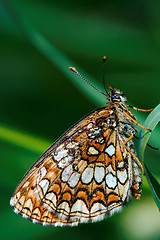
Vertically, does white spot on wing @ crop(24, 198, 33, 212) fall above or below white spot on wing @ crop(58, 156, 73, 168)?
below

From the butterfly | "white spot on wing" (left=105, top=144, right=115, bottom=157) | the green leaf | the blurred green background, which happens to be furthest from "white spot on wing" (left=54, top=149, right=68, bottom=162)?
the blurred green background

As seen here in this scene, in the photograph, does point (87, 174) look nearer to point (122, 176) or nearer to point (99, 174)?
point (99, 174)

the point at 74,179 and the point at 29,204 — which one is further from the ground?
the point at 74,179

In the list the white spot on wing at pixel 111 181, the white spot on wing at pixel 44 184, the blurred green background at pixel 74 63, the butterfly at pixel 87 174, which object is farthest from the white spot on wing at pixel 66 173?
the blurred green background at pixel 74 63

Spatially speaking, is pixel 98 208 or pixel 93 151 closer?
pixel 98 208

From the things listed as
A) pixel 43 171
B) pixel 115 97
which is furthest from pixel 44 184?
pixel 115 97

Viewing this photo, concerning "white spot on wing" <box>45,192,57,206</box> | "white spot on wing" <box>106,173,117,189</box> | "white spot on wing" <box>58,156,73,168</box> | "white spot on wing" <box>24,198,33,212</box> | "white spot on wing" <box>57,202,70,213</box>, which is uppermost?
"white spot on wing" <box>58,156,73,168</box>

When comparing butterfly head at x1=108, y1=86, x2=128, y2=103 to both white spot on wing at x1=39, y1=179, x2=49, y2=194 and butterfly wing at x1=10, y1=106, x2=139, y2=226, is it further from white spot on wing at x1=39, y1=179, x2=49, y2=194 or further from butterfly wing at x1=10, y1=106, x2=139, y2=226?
white spot on wing at x1=39, y1=179, x2=49, y2=194

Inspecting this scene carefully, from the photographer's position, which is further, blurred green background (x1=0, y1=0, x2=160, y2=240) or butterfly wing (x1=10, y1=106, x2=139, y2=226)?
blurred green background (x1=0, y1=0, x2=160, y2=240)
